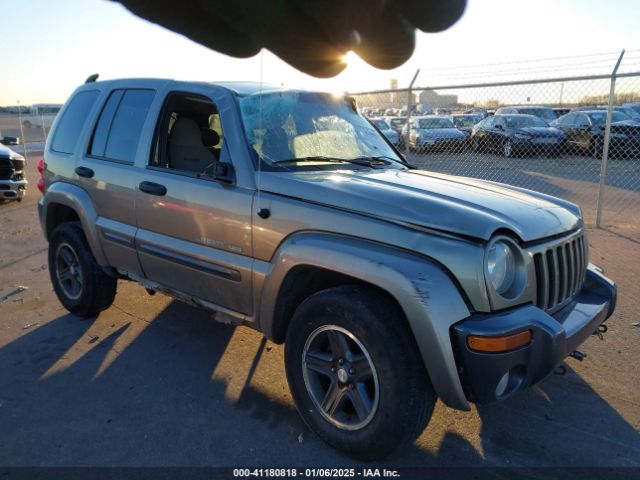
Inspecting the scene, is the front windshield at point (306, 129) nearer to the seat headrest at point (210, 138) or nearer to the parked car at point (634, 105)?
the seat headrest at point (210, 138)

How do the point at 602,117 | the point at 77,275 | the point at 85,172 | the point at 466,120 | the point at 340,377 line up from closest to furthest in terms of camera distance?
the point at 340,377
the point at 85,172
the point at 77,275
the point at 466,120
the point at 602,117

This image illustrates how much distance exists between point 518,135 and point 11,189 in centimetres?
1137

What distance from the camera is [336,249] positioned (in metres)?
2.57

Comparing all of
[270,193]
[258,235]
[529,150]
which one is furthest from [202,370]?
[529,150]

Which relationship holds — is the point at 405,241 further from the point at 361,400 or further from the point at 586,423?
the point at 586,423

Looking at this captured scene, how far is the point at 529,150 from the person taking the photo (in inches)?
515

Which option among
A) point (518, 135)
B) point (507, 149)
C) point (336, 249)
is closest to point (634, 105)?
point (518, 135)

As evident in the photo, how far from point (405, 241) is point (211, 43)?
46.6 inches

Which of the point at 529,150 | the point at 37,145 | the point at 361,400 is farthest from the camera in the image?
the point at 37,145

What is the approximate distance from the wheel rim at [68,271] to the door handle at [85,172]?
0.67 meters

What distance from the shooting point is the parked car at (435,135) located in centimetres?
1085

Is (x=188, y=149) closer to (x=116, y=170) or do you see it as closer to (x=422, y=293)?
(x=116, y=170)

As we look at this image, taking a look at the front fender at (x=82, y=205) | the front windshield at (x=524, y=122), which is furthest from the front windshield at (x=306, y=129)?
the front windshield at (x=524, y=122)

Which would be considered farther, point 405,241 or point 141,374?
point 141,374
